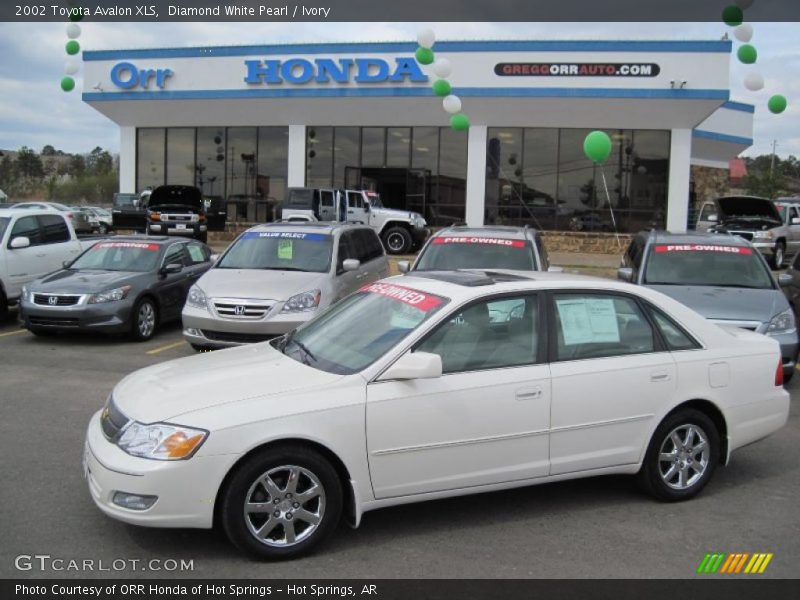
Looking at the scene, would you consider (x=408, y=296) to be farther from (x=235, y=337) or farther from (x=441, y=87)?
(x=441, y=87)

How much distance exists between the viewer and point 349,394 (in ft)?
13.7

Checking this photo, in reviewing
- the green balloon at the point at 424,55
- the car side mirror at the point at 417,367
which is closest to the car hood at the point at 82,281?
the car side mirror at the point at 417,367

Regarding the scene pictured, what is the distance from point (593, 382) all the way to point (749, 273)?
18.0 ft

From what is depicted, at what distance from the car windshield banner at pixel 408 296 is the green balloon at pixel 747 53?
54.1 ft

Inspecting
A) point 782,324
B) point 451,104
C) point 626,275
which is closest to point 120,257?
point 626,275

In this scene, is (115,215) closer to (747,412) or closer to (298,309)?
(298,309)

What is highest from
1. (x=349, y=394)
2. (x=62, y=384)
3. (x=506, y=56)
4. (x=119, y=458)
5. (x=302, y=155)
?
(x=506, y=56)

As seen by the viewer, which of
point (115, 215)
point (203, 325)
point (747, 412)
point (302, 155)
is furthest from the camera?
point (302, 155)

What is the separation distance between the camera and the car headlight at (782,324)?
25.9 feet

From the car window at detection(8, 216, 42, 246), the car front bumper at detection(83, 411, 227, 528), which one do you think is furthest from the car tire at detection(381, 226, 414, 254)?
the car front bumper at detection(83, 411, 227, 528)

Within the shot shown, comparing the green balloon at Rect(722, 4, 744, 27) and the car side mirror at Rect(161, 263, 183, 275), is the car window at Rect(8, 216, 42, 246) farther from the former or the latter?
the green balloon at Rect(722, 4, 744, 27)

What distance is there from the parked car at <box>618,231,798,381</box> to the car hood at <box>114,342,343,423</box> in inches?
202

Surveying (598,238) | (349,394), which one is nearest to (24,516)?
(349,394)

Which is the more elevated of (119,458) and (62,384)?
(119,458)
